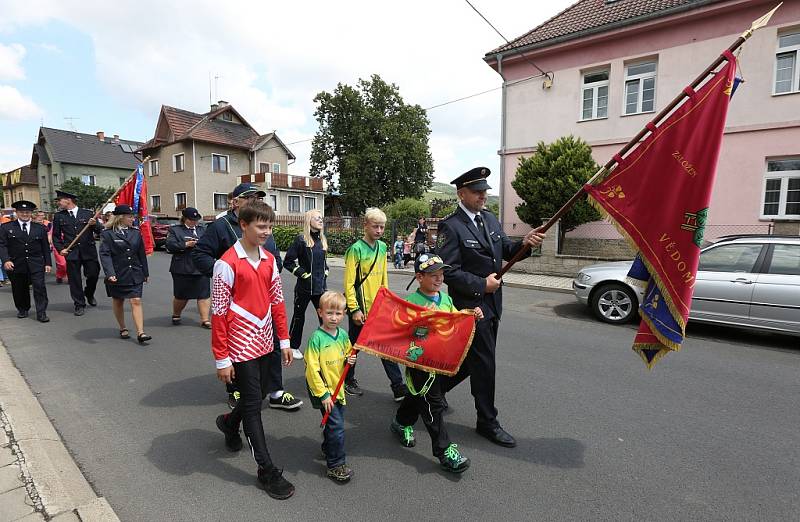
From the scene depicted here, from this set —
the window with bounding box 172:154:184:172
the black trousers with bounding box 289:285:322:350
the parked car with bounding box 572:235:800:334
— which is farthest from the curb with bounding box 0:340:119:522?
the window with bounding box 172:154:184:172

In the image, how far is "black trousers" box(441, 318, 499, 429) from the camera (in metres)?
3.42

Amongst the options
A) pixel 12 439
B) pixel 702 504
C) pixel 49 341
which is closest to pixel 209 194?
pixel 49 341

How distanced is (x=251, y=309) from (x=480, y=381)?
1.78 metres

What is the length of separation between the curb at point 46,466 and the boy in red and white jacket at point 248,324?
833 millimetres

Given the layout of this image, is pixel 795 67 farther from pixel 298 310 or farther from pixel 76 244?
pixel 76 244

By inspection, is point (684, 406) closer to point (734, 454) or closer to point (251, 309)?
point (734, 454)

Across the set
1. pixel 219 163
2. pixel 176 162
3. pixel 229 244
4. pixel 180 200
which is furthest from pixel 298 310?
pixel 176 162

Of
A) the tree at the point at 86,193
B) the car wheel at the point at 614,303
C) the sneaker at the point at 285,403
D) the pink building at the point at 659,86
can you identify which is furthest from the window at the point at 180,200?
the sneaker at the point at 285,403

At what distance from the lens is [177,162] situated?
3672 cm

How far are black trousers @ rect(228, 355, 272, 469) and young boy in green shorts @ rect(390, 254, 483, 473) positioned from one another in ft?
3.39

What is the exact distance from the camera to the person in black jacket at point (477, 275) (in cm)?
330

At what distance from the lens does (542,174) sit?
13.6 m

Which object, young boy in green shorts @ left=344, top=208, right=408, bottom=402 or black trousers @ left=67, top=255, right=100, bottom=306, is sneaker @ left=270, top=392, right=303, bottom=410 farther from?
black trousers @ left=67, top=255, right=100, bottom=306

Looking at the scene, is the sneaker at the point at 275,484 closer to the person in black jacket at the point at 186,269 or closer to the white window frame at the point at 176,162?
the person in black jacket at the point at 186,269
